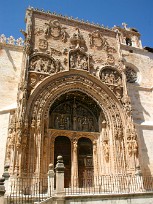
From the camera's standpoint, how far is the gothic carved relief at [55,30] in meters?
13.0

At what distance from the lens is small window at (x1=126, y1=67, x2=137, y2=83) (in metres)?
14.7

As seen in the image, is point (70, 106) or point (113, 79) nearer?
point (70, 106)

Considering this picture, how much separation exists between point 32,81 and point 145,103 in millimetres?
7112

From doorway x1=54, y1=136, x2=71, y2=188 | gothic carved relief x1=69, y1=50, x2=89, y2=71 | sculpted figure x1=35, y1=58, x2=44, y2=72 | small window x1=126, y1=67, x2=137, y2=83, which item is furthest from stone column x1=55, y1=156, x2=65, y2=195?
small window x1=126, y1=67, x2=137, y2=83


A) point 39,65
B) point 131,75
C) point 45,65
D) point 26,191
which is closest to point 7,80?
point 39,65

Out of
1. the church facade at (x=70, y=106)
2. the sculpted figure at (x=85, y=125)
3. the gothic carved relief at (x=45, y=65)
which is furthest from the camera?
the sculpted figure at (x=85, y=125)

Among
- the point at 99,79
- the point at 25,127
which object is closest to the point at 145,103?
the point at 99,79

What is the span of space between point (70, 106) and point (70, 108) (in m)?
0.13

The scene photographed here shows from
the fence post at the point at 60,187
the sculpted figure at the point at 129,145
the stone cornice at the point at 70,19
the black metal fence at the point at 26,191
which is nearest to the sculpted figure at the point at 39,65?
the stone cornice at the point at 70,19

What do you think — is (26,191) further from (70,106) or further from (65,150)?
(70,106)

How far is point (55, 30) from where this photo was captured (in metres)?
13.3

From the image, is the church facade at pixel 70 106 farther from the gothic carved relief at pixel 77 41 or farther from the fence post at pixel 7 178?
the fence post at pixel 7 178

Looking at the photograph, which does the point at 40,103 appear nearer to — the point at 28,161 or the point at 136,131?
the point at 28,161

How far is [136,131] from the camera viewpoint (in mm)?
12203
